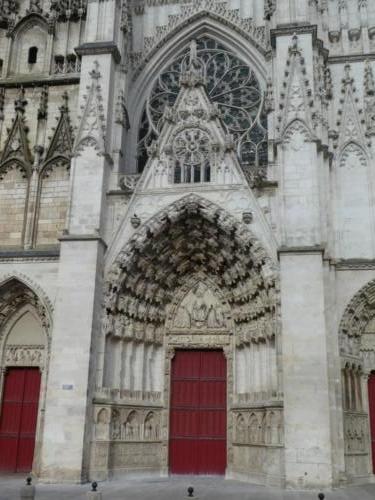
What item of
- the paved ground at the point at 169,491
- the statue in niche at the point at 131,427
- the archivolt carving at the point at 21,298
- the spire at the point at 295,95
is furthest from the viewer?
the archivolt carving at the point at 21,298

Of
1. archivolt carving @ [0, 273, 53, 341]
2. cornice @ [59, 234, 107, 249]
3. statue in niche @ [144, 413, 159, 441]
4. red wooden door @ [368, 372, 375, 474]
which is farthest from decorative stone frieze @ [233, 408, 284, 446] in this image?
cornice @ [59, 234, 107, 249]

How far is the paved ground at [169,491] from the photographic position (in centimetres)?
965

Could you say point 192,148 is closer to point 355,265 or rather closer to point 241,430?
point 355,265

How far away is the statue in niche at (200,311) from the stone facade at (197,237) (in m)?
0.03

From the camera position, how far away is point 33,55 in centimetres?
1581

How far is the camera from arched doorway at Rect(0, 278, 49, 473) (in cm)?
1284

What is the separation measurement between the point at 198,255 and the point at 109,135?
347 centimetres

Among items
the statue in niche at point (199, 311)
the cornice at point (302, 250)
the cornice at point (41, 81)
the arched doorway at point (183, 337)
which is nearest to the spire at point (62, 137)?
the cornice at point (41, 81)

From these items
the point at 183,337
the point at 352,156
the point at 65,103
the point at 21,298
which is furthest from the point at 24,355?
the point at 352,156

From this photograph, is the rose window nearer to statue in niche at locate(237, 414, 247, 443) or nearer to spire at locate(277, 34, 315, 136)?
spire at locate(277, 34, 315, 136)

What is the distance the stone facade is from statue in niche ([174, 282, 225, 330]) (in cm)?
3

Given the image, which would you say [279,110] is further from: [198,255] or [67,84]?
[67,84]

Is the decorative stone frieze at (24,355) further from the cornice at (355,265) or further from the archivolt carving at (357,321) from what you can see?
the cornice at (355,265)

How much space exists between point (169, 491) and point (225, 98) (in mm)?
9684
